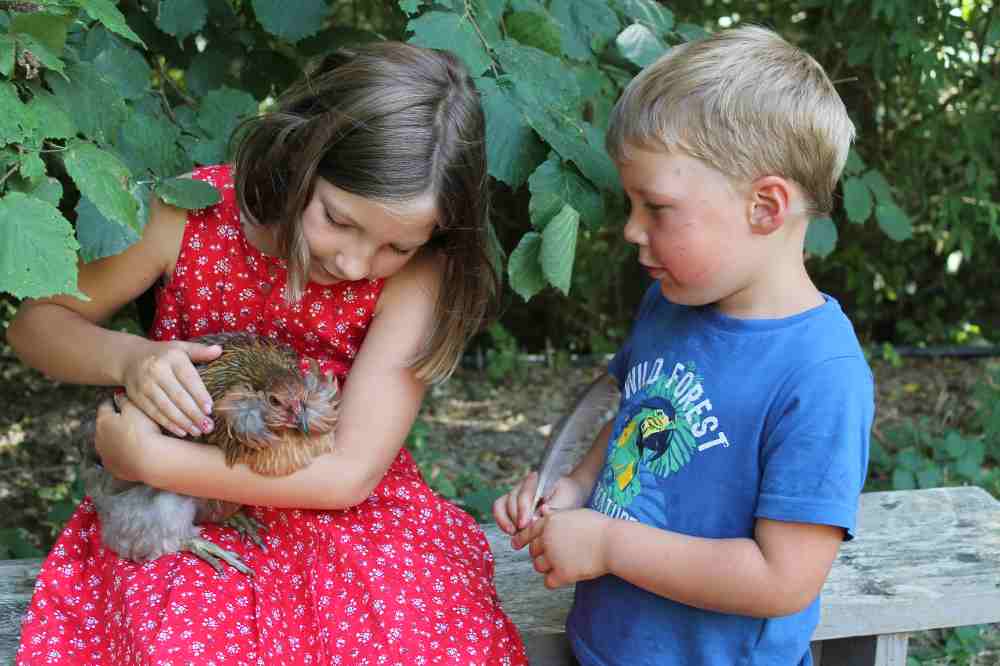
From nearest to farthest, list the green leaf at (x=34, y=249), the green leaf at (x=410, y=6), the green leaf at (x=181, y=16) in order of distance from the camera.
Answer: the green leaf at (x=34, y=249) → the green leaf at (x=410, y=6) → the green leaf at (x=181, y=16)

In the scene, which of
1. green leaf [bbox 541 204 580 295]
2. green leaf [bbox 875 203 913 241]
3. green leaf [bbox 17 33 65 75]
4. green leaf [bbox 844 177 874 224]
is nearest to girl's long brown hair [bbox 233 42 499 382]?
green leaf [bbox 541 204 580 295]

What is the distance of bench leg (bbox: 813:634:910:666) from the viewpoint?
6.99 feet

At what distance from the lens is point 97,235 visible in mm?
→ 1746

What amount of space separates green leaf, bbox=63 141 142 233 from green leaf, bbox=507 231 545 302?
59 cm

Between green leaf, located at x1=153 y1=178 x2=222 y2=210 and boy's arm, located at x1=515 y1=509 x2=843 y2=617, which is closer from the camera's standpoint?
boy's arm, located at x1=515 y1=509 x2=843 y2=617

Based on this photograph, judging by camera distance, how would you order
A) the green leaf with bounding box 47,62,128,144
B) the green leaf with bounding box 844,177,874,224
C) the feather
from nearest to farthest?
the green leaf with bounding box 47,62,128,144
the feather
the green leaf with bounding box 844,177,874,224

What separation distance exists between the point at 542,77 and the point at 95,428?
1.01 meters

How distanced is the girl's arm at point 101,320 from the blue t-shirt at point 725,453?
0.75 meters

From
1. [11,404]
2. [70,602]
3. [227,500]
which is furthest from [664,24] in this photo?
[11,404]

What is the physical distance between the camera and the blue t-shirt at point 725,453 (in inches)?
59.9

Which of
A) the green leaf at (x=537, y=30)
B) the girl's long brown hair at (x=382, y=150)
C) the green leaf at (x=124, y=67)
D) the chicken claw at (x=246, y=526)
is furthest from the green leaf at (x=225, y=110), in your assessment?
the chicken claw at (x=246, y=526)

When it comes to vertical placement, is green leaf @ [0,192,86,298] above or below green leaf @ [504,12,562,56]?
below

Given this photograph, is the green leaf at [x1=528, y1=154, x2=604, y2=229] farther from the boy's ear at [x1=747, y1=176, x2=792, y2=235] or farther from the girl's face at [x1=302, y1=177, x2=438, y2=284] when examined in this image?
the boy's ear at [x1=747, y1=176, x2=792, y2=235]

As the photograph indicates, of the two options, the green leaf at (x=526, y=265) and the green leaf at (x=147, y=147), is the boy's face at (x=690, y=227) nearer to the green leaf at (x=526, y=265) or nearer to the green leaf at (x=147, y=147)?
the green leaf at (x=526, y=265)
